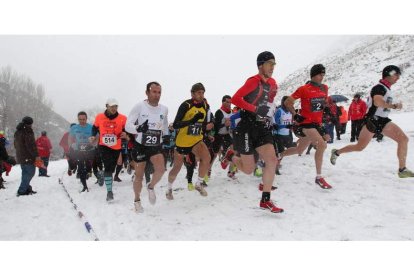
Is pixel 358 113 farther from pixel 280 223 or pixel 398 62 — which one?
pixel 398 62

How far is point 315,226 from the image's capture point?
167 inches

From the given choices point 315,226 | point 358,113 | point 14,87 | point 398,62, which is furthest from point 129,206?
point 14,87

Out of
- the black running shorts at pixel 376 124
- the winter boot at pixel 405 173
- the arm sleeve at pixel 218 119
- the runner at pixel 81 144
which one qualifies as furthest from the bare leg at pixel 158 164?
the winter boot at pixel 405 173

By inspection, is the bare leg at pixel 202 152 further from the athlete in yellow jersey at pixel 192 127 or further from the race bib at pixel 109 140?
the race bib at pixel 109 140

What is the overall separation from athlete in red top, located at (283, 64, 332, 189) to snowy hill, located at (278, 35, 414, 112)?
20.6 meters

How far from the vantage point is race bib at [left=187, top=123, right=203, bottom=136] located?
6020mm

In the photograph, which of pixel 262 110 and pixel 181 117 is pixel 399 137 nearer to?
pixel 262 110

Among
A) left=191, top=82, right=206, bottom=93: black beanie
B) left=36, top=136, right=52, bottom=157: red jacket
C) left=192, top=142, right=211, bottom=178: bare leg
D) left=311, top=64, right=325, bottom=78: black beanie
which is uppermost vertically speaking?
left=311, top=64, right=325, bottom=78: black beanie

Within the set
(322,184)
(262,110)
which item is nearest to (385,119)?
(322,184)

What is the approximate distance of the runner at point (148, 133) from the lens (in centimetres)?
555

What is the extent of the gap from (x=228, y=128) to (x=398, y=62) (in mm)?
28789

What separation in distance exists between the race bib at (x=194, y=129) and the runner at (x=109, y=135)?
5.77 feet

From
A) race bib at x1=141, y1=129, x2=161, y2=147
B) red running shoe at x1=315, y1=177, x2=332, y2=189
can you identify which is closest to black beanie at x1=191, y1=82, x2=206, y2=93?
race bib at x1=141, y1=129, x2=161, y2=147

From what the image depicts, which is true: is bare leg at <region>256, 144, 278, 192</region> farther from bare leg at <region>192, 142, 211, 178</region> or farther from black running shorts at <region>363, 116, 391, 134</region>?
black running shorts at <region>363, 116, 391, 134</region>
